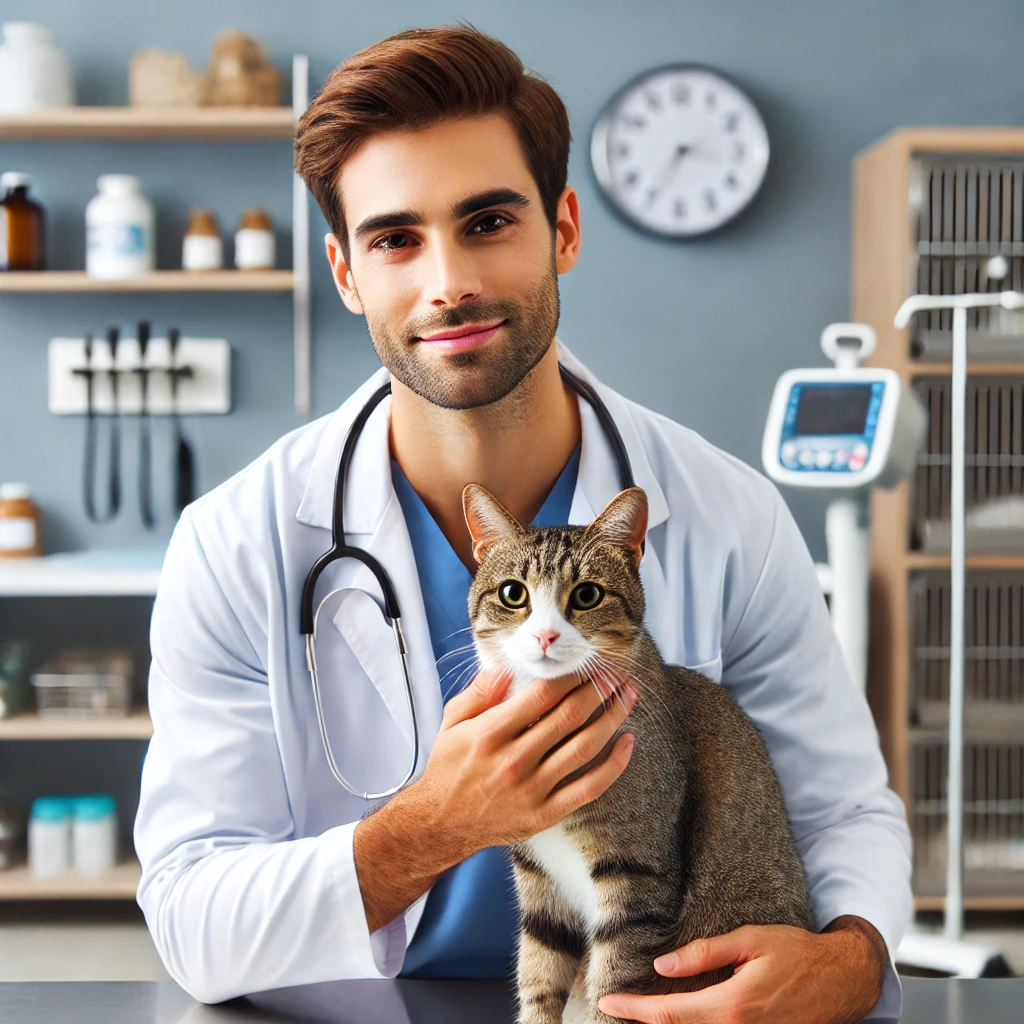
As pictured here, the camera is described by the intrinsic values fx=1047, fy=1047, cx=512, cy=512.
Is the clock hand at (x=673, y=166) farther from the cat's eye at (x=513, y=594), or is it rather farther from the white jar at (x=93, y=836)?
the cat's eye at (x=513, y=594)

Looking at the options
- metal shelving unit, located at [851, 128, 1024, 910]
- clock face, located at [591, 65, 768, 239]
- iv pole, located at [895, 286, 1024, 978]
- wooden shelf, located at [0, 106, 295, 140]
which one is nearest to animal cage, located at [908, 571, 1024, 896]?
metal shelving unit, located at [851, 128, 1024, 910]

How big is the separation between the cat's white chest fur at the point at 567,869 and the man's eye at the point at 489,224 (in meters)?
0.55

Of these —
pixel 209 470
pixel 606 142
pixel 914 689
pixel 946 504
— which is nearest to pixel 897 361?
pixel 946 504

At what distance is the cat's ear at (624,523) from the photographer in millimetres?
828

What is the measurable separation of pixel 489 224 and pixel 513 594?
38 cm

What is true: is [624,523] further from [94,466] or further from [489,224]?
[94,466]

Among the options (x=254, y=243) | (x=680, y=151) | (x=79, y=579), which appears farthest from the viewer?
(x=680, y=151)

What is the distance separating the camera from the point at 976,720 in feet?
8.63

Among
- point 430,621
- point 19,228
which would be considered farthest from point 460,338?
point 19,228

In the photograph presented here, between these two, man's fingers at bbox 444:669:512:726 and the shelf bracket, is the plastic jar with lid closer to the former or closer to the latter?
the shelf bracket

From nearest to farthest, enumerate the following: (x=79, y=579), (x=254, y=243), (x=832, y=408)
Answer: (x=832, y=408)
(x=79, y=579)
(x=254, y=243)

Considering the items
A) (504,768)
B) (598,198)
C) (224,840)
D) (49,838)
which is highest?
(598,198)

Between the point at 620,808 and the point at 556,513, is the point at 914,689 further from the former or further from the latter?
the point at 620,808

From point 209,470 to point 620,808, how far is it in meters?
2.41
